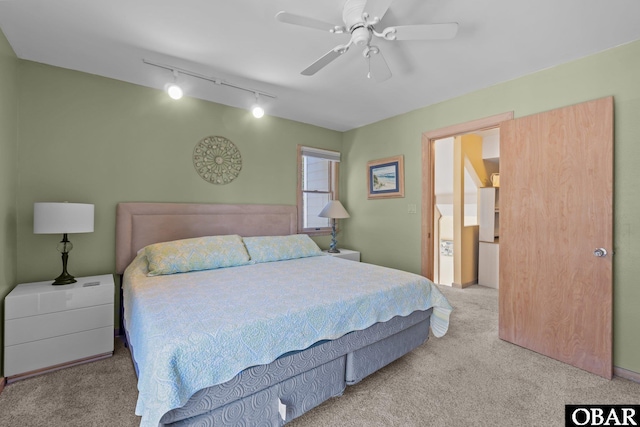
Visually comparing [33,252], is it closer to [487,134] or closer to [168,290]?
[168,290]

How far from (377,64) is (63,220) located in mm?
2662

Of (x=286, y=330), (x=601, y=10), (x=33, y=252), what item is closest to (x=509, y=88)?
(x=601, y=10)

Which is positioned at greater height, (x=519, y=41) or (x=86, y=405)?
(x=519, y=41)

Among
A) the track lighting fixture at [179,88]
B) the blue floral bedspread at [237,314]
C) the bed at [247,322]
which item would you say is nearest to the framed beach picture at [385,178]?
the bed at [247,322]

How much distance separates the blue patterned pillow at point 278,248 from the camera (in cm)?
308

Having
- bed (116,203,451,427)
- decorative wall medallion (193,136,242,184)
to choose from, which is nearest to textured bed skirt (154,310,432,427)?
bed (116,203,451,427)

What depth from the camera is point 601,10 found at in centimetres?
183

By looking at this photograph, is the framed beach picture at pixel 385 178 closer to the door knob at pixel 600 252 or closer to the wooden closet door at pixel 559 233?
the wooden closet door at pixel 559 233

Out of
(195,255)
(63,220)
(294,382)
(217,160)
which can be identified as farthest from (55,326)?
(217,160)

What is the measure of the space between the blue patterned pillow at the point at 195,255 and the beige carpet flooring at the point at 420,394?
82 cm

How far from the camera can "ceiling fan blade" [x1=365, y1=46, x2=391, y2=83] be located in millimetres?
1926

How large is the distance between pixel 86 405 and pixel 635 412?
11.3 feet

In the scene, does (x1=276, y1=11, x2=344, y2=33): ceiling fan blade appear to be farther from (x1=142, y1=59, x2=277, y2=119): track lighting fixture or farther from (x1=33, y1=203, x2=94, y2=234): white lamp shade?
(x1=33, y1=203, x2=94, y2=234): white lamp shade

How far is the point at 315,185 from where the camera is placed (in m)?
4.56
